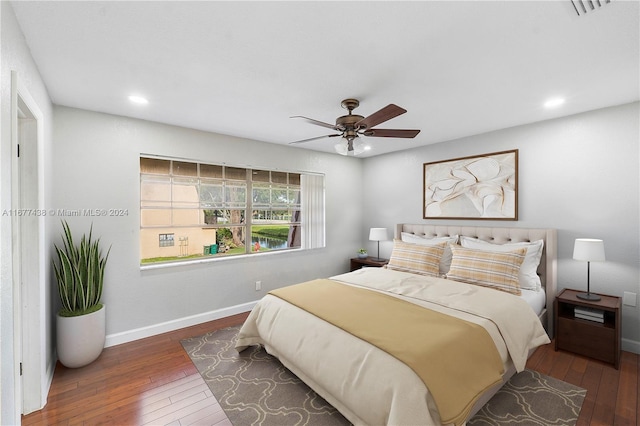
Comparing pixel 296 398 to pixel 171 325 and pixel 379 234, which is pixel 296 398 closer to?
pixel 171 325

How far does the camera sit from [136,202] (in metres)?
3.17

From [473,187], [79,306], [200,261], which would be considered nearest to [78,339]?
[79,306]

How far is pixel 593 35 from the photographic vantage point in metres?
1.71

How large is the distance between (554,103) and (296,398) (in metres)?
3.54

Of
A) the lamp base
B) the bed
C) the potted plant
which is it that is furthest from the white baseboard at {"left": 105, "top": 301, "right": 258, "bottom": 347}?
the lamp base

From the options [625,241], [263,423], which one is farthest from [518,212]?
[263,423]

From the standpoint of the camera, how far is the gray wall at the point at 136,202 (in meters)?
2.83

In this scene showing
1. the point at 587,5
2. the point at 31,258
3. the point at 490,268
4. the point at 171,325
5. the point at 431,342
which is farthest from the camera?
the point at 171,325

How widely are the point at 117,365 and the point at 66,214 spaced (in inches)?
60.8

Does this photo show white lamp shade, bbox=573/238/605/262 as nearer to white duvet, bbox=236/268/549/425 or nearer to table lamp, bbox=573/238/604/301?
table lamp, bbox=573/238/604/301

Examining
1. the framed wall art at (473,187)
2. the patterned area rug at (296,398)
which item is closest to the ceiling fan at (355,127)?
the framed wall art at (473,187)

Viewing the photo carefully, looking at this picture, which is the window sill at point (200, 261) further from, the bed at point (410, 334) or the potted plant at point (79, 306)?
the bed at point (410, 334)

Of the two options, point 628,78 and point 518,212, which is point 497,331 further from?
point 628,78

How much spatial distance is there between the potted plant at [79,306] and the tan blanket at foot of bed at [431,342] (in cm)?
187
